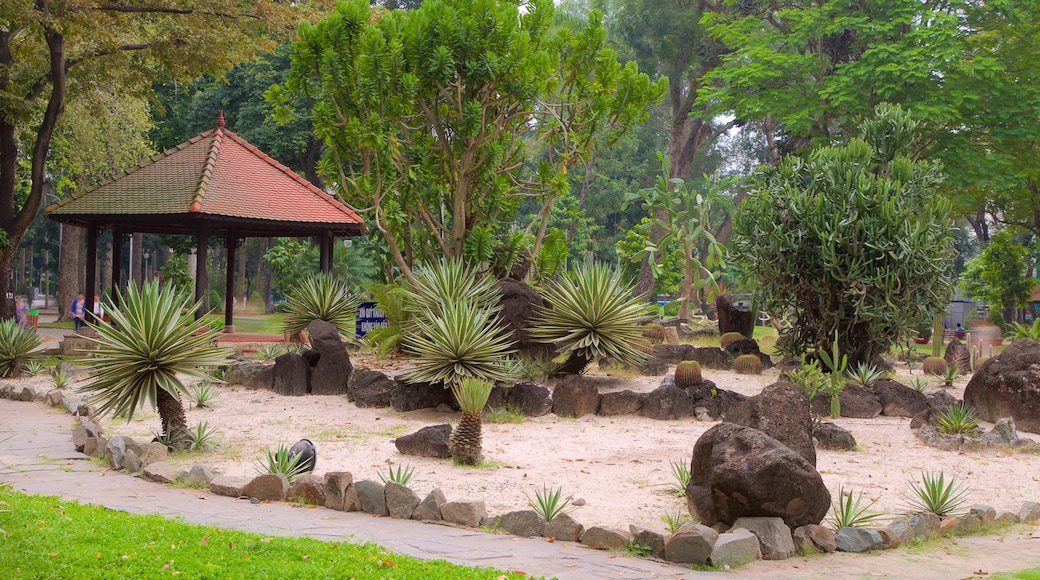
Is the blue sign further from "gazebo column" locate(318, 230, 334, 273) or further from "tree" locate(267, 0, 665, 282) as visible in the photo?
"gazebo column" locate(318, 230, 334, 273)

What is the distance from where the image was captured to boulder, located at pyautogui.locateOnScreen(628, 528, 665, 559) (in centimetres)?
559

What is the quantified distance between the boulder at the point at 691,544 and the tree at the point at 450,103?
950 centimetres

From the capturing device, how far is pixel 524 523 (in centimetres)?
599

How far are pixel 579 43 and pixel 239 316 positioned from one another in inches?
1075

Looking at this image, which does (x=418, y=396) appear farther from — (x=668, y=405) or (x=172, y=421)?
(x=172, y=421)

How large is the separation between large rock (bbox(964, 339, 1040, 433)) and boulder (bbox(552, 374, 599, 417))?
186 inches

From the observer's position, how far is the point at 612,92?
15.9m

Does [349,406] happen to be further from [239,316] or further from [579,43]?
[239,316]

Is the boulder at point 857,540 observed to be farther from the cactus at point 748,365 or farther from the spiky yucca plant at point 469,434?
the cactus at point 748,365

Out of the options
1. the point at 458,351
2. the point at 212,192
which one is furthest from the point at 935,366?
the point at 212,192

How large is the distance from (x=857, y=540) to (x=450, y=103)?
422 inches

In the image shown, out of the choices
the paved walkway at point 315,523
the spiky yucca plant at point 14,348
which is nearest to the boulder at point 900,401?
the paved walkway at point 315,523

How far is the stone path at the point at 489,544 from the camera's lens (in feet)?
17.4

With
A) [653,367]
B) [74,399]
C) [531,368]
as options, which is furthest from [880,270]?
[74,399]
